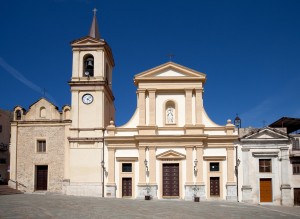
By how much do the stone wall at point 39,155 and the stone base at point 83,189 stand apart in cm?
87

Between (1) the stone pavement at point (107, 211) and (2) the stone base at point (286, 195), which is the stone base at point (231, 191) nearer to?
(2) the stone base at point (286, 195)

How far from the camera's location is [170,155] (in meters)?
32.9

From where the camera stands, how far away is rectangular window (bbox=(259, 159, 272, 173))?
3300 centimetres

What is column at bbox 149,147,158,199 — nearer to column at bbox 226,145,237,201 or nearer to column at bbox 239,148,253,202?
column at bbox 226,145,237,201

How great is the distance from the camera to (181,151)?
33.1 metres

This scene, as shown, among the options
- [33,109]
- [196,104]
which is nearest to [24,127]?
[33,109]

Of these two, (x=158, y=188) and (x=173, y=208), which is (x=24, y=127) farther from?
(x=173, y=208)

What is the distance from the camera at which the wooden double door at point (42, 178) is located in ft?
111

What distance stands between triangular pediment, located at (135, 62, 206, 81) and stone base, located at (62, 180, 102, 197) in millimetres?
9403

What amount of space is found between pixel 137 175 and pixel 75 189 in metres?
5.09

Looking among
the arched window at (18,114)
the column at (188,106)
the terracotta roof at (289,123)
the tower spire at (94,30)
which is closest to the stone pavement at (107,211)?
the column at (188,106)

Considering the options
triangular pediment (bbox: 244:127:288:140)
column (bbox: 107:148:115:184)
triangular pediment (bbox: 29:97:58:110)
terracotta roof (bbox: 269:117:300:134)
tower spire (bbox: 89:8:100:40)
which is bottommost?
column (bbox: 107:148:115:184)

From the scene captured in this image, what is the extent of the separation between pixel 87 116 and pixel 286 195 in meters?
17.3

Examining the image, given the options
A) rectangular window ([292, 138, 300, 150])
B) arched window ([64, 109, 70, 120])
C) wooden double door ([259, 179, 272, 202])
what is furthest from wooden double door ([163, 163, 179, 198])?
rectangular window ([292, 138, 300, 150])
